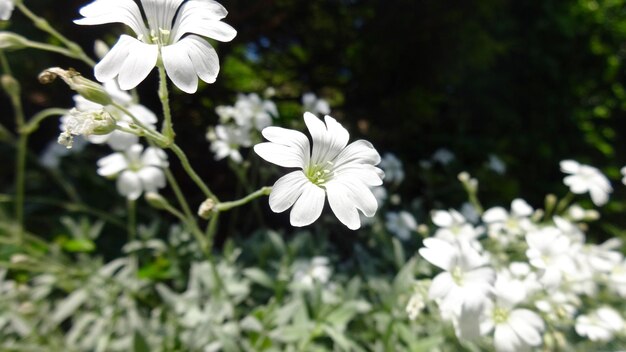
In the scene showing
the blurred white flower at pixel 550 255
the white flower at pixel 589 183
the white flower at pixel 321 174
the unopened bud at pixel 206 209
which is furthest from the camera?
the white flower at pixel 589 183

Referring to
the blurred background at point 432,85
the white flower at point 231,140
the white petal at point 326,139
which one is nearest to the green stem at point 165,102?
the white petal at point 326,139

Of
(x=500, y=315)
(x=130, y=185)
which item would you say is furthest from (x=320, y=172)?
(x=130, y=185)

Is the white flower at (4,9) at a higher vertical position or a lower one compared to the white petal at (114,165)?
higher

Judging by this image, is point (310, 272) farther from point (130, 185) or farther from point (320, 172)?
point (320, 172)

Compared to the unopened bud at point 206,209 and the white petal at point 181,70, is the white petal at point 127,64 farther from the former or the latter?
the unopened bud at point 206,209

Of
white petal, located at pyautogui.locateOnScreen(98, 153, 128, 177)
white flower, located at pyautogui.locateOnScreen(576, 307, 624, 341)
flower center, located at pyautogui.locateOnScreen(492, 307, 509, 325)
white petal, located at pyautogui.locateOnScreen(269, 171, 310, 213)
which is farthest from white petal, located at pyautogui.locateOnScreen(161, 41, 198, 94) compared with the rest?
white flower, located at pyautogui.locateOnScreen(576, 307, 624, 341)

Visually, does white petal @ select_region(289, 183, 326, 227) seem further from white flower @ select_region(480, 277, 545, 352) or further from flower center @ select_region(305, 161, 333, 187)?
white flower @ select_region(480, 277, 545, 352)

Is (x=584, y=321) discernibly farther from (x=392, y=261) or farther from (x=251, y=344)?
(x=251, y=344)
